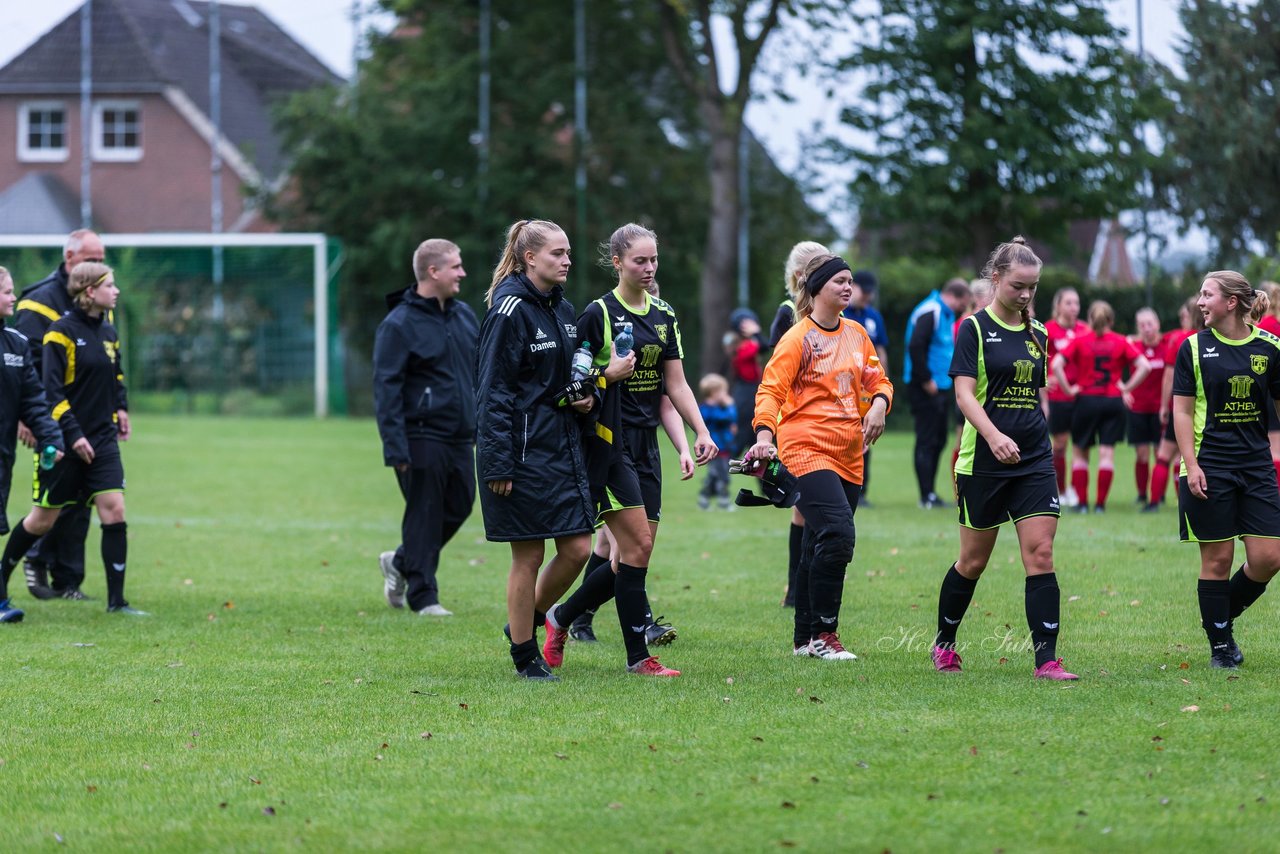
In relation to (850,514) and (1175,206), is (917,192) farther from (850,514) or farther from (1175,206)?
(850,514)

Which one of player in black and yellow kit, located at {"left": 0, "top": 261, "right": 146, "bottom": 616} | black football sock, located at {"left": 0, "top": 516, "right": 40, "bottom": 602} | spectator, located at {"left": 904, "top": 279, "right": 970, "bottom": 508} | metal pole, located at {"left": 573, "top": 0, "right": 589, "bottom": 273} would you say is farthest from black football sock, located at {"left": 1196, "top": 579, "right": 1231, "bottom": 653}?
metal pole, located at {"left": 573, "top": 0, "right": 589, "bottom": 273}

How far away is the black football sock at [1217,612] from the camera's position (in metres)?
7.26

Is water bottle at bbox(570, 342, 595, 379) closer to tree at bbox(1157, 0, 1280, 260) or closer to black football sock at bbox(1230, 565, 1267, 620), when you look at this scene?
black football sock at bbox(1230, 565, 1267, 620)

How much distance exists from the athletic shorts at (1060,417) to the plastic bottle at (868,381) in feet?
26.6

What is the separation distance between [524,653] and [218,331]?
28.0 metres

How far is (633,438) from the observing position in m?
7.56

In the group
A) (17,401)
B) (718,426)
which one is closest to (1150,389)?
(718,426)

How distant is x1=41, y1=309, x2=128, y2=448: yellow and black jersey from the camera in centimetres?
945

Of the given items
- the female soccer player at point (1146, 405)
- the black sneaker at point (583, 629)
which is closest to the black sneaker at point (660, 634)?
the black sneaker at point (583, 629)

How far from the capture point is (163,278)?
33.8 metres

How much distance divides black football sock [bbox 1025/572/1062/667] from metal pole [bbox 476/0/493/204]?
95.2ft

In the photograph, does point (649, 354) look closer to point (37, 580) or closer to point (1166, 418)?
point (37, 580)

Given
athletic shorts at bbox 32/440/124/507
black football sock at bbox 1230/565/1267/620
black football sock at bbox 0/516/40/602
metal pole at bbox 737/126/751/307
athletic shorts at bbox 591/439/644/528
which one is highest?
metal pole at bbox 737/126/751/307

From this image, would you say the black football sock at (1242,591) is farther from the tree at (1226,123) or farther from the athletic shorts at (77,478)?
the tree at (1226,123)
